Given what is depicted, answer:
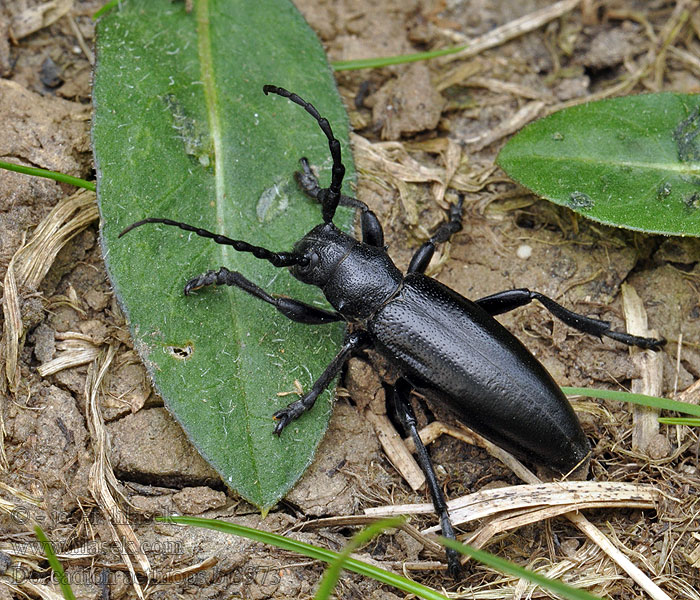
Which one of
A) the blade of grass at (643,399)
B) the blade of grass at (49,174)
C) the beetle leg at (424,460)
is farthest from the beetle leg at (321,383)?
the blade of grass at (49,174)

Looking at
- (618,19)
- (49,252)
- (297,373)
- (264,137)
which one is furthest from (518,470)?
(618,19)

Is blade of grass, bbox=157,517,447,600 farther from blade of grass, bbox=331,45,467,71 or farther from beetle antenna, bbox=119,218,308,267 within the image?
blade of grass, bbox=331,45,467,71

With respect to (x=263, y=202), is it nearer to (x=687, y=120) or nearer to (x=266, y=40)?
(x=266, y=40)

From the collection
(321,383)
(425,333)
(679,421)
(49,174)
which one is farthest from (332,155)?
(679,421)

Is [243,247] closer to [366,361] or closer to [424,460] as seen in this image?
[366,361]

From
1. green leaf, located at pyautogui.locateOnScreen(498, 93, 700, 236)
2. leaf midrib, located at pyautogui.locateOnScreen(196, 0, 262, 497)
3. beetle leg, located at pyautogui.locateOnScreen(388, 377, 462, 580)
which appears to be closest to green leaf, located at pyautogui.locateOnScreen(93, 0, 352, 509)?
leaf midrib, located at pyautogui.locateOnScreen(196, 0, 262, 497)

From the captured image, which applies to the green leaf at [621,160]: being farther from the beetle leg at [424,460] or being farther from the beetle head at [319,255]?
the beetle leg at [424,460]
